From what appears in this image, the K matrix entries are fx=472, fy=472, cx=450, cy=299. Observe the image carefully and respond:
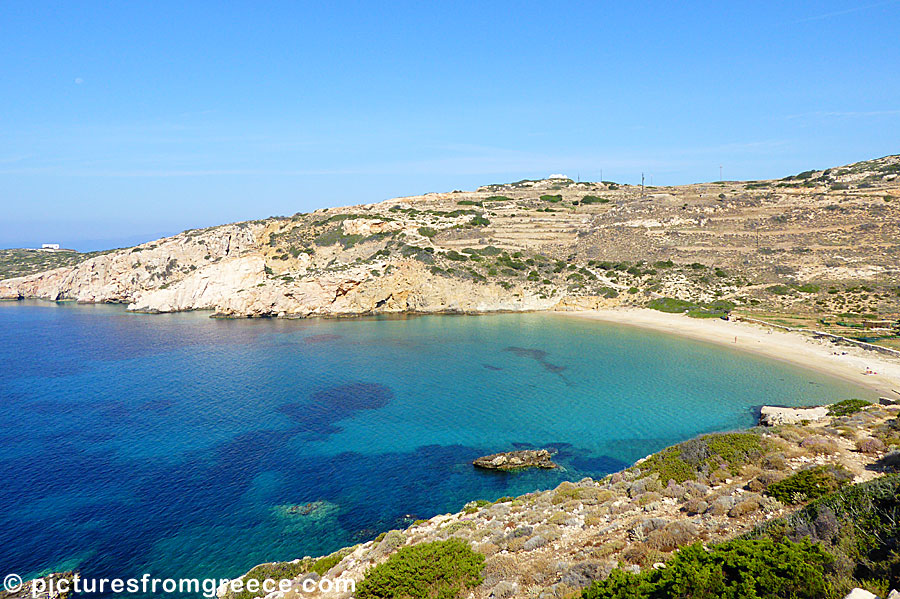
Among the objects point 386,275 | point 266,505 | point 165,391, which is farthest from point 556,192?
point 266,505

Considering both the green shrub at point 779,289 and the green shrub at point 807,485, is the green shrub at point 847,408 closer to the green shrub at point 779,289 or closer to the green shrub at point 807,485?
the green shrub at point 807,485

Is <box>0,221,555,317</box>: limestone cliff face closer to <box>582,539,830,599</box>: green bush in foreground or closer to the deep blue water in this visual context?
the deep blue water

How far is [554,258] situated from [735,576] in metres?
70.2

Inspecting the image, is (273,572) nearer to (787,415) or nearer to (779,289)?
(787,415)

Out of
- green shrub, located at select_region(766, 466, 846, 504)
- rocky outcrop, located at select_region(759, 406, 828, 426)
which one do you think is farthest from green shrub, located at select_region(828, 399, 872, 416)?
green shrub, located at select_region(766, 466, 846, 504)

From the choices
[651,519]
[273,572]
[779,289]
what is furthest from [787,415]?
[779,289]

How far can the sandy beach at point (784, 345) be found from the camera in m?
33.2

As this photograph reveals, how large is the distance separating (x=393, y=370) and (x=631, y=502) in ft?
88.2

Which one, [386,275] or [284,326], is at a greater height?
[386,275]

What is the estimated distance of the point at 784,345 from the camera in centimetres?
4197

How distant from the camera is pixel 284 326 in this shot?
59.8 meters

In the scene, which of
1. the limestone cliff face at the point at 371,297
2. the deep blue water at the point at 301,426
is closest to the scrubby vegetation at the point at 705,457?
the deep blue water at the point at 301,426

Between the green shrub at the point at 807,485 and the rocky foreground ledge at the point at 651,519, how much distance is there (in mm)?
32

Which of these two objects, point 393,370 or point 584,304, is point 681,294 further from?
point 393,370
